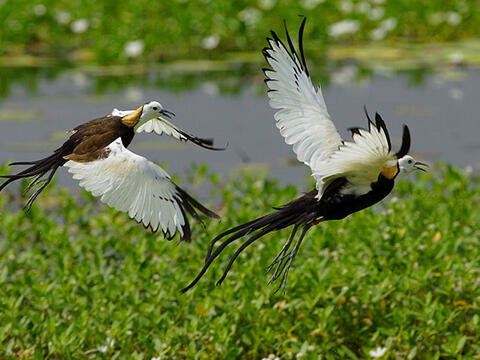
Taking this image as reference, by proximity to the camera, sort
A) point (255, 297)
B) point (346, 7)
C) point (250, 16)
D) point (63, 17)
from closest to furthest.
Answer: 1. point (255, 297)
2. point (250, 16)
3. point (63, 17)
4. point (346, 7)

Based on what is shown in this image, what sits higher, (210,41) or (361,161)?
(210,41)

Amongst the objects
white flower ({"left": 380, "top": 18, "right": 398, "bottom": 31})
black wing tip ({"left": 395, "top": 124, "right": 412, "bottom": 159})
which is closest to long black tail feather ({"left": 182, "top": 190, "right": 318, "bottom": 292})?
black wing tip ({"left": 395, "top": 124, "right": 412, "bottom": 159})

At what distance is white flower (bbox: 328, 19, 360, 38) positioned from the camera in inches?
523

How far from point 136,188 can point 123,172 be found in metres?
0.05

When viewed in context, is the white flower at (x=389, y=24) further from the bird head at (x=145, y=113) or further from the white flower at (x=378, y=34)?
the bird head at (x=145, y=113)

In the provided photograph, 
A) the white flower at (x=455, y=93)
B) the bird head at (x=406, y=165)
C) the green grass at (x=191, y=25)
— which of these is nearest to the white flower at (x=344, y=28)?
the green grass at (x=191, y=25)

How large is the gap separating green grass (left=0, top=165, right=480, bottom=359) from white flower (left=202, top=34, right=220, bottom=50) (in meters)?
7.60

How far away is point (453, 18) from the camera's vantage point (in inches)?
532

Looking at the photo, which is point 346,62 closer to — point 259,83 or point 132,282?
point 259,83

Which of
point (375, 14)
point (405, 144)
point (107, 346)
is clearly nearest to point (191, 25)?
point (375, 14)

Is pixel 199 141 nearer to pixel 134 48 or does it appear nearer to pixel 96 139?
pixel 96 139

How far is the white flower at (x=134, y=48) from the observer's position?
11.9m

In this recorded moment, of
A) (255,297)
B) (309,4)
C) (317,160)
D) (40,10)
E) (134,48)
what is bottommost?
(255,297)

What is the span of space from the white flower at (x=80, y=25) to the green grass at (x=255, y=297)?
27.5ft
